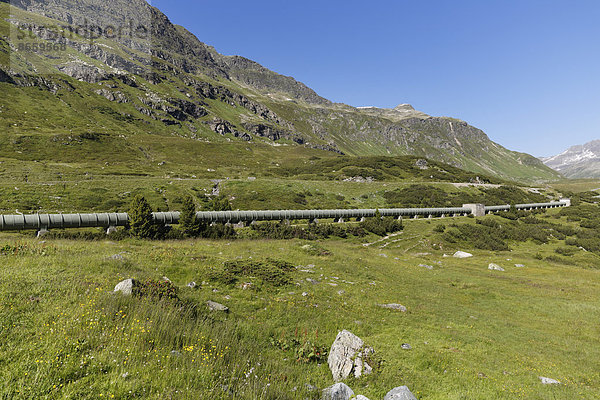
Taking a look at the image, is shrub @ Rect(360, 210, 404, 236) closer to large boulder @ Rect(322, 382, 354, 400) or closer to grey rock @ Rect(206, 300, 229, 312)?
grey rock @ Rect(206, 300, 229, 312)

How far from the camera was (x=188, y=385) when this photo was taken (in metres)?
4.98

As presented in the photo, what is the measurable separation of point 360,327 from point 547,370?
24.6 ft

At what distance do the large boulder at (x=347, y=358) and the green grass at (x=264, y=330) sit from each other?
36 centimetres

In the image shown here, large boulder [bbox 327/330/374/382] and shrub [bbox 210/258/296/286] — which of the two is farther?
shrub [bbox 210/258/296/286]

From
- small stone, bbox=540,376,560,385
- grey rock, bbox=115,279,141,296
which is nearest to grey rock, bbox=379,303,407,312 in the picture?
small stone, bbox=540,376,560,385

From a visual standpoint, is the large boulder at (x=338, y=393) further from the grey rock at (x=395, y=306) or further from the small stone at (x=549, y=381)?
the grey rock at (x=395, y=306)

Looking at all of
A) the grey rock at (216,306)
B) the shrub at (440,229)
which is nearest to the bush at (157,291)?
the grey rock at (216,306)

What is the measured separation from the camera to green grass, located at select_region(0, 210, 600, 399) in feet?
Answer: 16.5

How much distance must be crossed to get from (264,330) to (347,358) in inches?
142

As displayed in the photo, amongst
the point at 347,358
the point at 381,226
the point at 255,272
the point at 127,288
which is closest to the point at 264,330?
the point at 347,358

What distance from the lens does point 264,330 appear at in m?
10.5

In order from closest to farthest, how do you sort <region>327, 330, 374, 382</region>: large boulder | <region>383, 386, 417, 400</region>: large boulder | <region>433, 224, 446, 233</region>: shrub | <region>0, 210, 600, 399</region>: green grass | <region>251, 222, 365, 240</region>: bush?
<region>0, 210, 600, 399</region>: green grass
<region>383, 386, 417, 400</region>: large boulder
<region>327, 330, 374, 382</region>: large boulder
<region>251, 222, 365, 240</region>: bush
<region>433, 224, 446, 233</region>: shrub

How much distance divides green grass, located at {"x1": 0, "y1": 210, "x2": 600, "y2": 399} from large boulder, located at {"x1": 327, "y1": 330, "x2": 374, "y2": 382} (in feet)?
1.19

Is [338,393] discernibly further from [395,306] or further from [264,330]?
[395,306]
